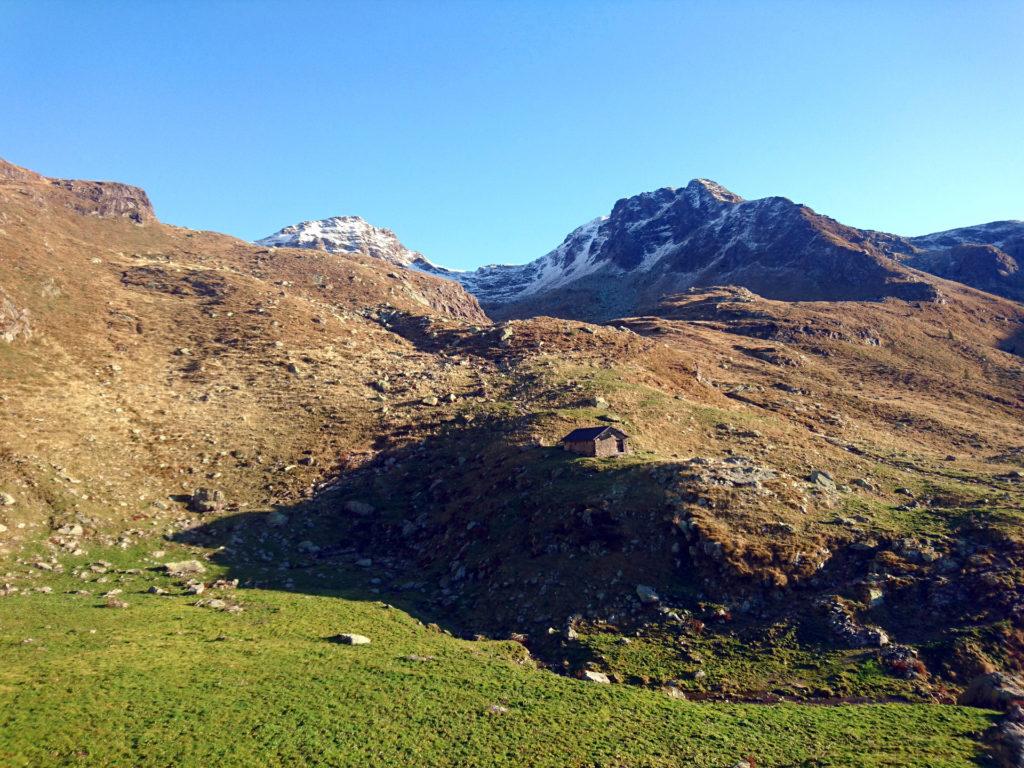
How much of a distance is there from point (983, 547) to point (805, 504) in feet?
28.5

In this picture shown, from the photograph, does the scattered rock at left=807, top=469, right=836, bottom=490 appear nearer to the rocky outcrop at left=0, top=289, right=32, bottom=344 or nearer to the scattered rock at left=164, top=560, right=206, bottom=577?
the scattered rock at left=164, top=560, right=206, bottom=577

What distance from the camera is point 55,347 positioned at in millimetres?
52375

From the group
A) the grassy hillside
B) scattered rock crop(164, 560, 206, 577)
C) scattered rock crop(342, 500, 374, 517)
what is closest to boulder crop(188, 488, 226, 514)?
the grassy hillside

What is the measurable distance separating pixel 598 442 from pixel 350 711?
25.9 m

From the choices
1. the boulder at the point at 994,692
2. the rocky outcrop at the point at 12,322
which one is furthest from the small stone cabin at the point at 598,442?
the rocky outcrop at the point at 12,322

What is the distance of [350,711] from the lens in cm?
2025

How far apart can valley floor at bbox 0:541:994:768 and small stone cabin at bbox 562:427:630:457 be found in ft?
58.5

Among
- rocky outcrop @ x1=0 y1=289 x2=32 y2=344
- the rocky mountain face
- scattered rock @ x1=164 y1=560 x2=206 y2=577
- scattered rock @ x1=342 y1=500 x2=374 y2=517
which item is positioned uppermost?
the rocky mountain face

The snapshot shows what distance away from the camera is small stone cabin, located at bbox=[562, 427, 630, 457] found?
41.6 meters

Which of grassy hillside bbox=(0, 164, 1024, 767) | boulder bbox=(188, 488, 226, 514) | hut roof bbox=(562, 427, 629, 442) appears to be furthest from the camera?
hut roof bbox=(562, 427, 629, 442)

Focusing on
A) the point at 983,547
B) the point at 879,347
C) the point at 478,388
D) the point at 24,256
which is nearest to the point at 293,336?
the point at 478,388

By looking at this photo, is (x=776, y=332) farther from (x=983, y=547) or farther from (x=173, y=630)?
(x=173, y=630)

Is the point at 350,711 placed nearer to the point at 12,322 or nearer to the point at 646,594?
the point at 646,594

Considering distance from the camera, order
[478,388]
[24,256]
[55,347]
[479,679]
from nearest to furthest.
Answer: [479,679], [55,347], [478,388], [24,256]
